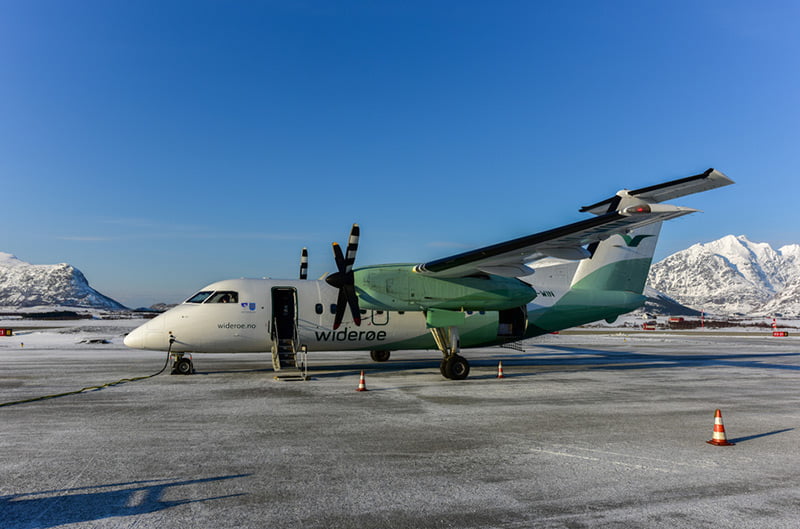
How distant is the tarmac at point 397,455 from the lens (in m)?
5.46

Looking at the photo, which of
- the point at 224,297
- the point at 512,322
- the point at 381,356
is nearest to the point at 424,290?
the point at 512,322

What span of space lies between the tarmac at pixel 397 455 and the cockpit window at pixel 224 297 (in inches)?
124

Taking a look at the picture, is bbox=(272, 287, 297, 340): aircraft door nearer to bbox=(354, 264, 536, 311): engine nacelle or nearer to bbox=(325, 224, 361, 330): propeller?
bbox=(325, 224, 361, 330): propeller

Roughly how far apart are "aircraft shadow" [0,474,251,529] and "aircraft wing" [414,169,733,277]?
1047 cm

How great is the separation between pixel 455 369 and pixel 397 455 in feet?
30.2

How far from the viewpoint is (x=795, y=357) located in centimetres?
2631

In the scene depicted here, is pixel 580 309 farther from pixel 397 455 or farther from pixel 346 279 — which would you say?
pixel 397 455

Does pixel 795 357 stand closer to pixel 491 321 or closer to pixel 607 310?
pixel 607 310

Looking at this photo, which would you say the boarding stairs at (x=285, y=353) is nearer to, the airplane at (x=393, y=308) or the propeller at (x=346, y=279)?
the airplane at (x=393, y=308)

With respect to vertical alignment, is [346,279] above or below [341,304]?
above

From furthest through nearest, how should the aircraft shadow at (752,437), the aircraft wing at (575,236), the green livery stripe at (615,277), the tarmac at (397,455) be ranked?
the green livery stripe at (615,277), the aircraft wing at (575,236), the aircraft shadow at (752,437), the tarmac at (397,455)

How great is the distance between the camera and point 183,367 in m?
17.6

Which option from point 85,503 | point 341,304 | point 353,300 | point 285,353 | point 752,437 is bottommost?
point 752,437

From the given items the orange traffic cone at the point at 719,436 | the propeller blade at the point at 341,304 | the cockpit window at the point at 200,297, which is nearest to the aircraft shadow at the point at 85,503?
the orange traffic cone at the point at 719,436
